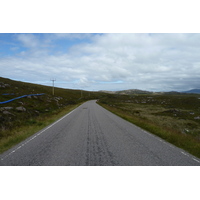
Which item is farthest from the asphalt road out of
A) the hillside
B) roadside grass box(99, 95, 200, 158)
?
the hillside

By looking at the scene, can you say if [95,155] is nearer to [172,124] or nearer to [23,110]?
[172,124]

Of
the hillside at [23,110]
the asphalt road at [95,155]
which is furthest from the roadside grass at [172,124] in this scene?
the hillside at [23,110]

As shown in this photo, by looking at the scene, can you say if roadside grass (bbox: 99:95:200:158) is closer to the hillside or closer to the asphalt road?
the asphalt road

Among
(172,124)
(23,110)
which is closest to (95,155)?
(172,124)

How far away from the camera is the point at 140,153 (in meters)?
6.51

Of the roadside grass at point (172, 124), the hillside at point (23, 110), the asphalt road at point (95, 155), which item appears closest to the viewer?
the asphalt road at point (95, 155)

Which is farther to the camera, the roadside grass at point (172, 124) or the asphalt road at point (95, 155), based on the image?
the roadside grass at point (172, 124)

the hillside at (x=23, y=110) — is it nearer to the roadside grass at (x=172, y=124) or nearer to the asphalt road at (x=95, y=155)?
the asphalt road at (x=95, y=155)

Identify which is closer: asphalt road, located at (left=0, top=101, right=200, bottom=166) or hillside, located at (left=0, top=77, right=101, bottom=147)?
asphalt road, located at (left=0, top=101, right=200, bottom=166)

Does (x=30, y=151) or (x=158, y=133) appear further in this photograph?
(x=158, y=133)
